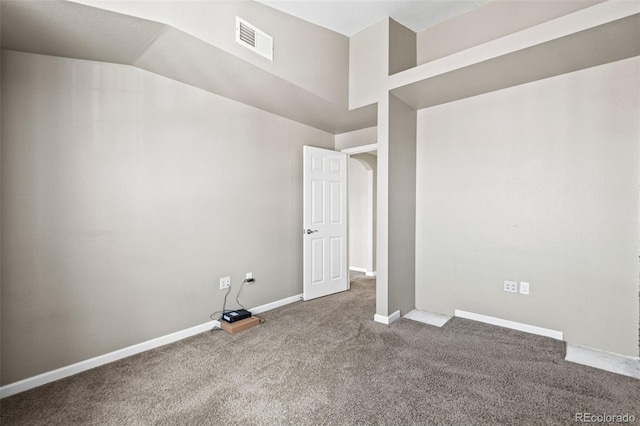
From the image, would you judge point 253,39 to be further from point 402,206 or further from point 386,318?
point 386,318

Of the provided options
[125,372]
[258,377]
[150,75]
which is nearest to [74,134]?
[150,75]

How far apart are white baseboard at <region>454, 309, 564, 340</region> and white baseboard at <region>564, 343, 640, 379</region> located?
0.17 m

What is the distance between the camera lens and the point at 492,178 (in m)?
3.16

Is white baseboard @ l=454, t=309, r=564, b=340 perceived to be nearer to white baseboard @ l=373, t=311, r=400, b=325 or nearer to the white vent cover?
white baseboard @ l=373, t=311, r=400, b=325

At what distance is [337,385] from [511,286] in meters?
2.12

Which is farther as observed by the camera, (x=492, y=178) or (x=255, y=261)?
(x=255, y=261)

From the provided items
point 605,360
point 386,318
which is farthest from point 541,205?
point 386,318

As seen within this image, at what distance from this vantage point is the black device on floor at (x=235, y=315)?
300 centimetres

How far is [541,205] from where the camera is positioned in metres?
2.88

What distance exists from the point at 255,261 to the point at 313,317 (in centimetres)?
92

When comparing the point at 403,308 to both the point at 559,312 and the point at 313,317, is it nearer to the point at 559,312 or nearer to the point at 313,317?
the point at 313,317

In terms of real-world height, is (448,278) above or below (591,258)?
below
